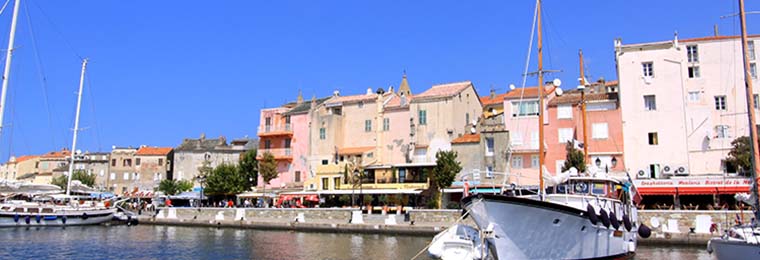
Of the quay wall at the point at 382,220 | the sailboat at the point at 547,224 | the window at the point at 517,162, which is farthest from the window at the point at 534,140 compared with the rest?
the sailboat at the point at 547,224

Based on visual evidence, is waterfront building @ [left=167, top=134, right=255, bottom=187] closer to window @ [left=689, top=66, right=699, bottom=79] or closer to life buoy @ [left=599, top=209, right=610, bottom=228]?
window @ [left=689, top=66, right=699, bottom=79]

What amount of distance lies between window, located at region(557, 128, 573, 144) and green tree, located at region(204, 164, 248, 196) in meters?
34.1

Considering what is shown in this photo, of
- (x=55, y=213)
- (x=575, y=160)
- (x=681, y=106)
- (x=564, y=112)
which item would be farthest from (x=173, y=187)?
(x=681, y=106)

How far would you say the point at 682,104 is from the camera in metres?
→ 48.4

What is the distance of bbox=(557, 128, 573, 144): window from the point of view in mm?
50656

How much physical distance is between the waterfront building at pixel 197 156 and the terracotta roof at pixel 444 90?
31.1 metres

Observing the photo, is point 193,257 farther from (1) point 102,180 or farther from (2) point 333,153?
(1) point 102,180

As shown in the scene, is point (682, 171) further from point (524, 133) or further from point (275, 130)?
point (275, 130)

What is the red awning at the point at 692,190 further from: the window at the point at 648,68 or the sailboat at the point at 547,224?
the sailboat at the point at 547,224

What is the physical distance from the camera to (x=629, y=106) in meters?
49.6

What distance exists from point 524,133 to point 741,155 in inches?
617

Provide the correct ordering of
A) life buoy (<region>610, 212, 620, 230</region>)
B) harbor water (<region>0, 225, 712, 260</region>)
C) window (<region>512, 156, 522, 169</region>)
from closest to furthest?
life buoy (<region>610, 212, 620, 230</region>), harbor water (<region>0, 225, 712, 260</region>), window (<region>512, 156, 522, 169</region>)

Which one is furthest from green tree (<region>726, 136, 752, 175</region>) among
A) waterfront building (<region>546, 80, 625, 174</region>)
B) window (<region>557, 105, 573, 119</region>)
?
window (<region>557, 105, 573, 119</region>)

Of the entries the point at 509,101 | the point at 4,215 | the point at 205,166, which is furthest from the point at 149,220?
the point at 509,101
